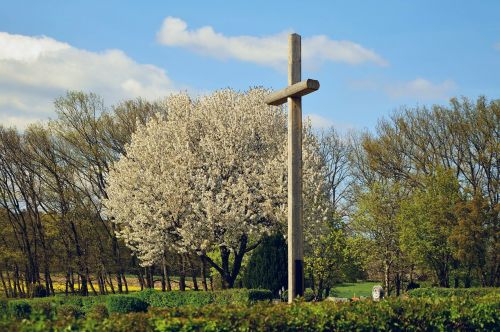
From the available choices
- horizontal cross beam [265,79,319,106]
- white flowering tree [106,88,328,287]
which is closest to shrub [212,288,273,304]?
white flowering tree [106,88,328,287]

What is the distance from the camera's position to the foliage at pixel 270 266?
3089cm

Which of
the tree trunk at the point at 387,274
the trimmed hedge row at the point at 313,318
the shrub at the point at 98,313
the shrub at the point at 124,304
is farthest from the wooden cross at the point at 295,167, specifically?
the tree trunk at the point at 387,274

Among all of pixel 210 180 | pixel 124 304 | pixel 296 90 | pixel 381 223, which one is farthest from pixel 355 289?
pixel 296 90

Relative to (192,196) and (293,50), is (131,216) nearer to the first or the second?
(192,196)

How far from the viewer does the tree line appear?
37.2 m

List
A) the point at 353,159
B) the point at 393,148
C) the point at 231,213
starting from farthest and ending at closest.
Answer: the point at 353,159 < the point at 393,148 < the point at 231,213

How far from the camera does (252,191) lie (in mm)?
36031

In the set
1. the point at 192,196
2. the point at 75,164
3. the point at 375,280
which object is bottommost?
the point at 375,280

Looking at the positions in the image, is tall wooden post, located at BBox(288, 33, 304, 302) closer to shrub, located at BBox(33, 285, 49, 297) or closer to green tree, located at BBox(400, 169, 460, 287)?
green tree, located at BBox(400, 169, 460, 287)

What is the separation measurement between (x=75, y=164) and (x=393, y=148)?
22679 millimetres


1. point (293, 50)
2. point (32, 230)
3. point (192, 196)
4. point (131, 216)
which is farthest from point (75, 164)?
point (293, 50)

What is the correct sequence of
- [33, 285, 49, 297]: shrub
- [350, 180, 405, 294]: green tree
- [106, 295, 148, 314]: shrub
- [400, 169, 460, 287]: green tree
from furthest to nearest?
[350, 180, 405, 294]: green tree < [33, 285, 49, 297]: shrub < [400, 169, 460, 287]: green tree < [106, 295, 148, 314]: shrub

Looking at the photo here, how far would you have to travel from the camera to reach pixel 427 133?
166 feet

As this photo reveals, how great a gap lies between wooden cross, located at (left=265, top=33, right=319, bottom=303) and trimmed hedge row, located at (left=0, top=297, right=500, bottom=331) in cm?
165
